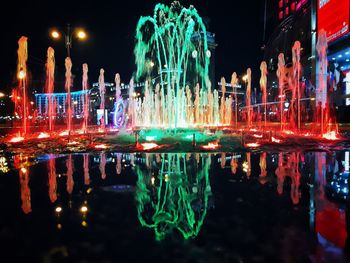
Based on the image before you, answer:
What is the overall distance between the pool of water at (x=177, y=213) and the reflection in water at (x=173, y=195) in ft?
0.07

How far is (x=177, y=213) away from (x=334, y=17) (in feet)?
147

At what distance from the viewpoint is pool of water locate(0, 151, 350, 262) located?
4141 millimetres

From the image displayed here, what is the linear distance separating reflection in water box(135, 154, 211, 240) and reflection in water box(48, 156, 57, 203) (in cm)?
183

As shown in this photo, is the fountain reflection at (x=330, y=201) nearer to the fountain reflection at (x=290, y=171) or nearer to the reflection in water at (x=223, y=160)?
the fountain reflection at (x=290, y=171)

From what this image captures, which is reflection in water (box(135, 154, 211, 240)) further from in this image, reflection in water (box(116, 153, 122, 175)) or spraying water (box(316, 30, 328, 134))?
spraying water (box(316, 30, 328, 134))

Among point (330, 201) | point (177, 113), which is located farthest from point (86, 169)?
point (177, 113)

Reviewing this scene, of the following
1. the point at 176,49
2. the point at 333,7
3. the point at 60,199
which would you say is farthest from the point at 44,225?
the point at 333,7

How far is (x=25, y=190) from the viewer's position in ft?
24.6

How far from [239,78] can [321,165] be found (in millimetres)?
113645

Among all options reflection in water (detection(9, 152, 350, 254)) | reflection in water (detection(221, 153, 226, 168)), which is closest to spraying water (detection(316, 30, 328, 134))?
reflection in water (detection(9, 152, 350, 254))

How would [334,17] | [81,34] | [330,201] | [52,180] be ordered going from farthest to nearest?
[334,17], [81,34], [52,180], [330,201]

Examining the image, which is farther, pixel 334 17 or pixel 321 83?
pixel 321 83

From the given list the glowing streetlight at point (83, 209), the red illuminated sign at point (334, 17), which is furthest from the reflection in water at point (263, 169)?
the red illuminated sign at point (334, 17)

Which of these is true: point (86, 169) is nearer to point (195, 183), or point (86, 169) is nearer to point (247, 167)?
point (195, 183)
